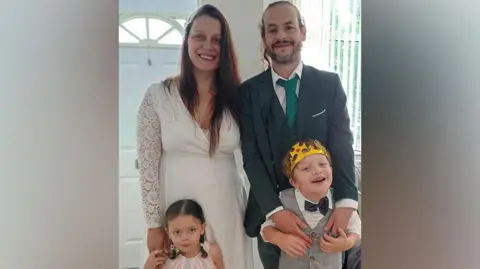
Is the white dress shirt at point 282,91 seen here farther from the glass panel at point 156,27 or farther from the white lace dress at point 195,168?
the glass panel at point 156,27

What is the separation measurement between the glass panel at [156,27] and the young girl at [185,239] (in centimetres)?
26

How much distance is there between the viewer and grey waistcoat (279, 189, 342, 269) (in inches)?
28.2

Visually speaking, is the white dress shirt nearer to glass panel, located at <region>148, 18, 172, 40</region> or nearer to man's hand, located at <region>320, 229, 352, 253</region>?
man's hand, located at <region>320, 229, 352, 253</region>

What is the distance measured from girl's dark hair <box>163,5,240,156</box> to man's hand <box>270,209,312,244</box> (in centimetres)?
15

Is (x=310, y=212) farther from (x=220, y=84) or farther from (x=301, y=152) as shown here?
(x=220, y=84)

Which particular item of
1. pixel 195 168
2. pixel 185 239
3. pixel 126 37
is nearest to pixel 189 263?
pixel 185 239

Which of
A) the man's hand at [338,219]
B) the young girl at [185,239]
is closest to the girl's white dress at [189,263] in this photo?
the young girl at [185,239]

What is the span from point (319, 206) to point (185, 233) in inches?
8.9

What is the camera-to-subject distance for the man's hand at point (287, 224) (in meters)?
0.71

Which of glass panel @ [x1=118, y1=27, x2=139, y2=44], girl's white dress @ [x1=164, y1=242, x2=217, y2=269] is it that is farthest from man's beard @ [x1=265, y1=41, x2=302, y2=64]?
girl's white dress @ [x1=164, y1=242, x2=217, y2=269]

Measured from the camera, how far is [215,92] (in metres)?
0.70
